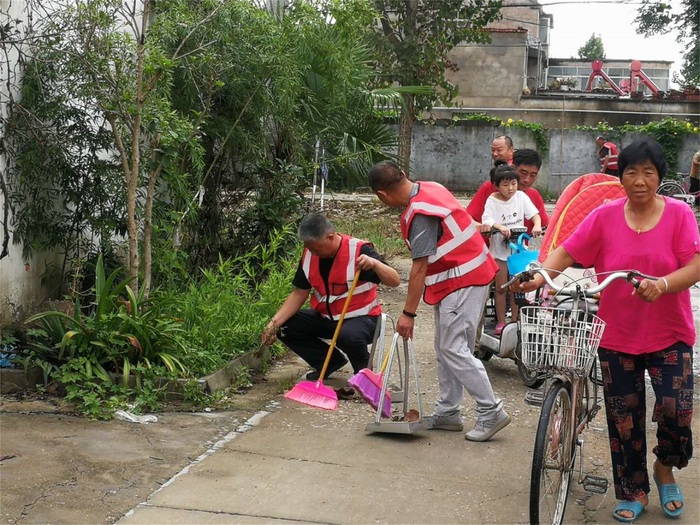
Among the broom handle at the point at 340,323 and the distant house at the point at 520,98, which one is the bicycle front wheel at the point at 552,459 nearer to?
the broom handle at the point at 340,323

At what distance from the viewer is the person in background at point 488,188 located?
8211 millimetres

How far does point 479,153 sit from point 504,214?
1877 centimetres

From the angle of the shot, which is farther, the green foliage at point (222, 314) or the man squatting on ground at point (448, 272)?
the green foliage at point (222, 314)

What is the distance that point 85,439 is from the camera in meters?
5.48

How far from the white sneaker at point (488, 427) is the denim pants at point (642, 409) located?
1145mm

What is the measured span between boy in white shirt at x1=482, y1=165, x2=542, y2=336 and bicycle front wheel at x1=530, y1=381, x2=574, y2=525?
329 centimetres

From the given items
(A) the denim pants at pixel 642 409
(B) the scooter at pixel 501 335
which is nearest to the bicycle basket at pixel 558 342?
(A) the denim pants at pixel 642 409

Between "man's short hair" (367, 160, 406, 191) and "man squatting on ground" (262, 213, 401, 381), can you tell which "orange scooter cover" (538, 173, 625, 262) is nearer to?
"man squatting on ground" (262, 213, 401, 381)

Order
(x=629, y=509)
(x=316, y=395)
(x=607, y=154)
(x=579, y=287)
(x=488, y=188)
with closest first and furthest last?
(x=579, y=287), (x=629, y=509), (x=316, y=395), (x=488, y=188), (x=607, y=154)

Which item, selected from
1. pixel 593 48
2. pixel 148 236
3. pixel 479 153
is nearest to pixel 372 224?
pixel 148 236

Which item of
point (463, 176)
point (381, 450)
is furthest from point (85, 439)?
point (463, 176)

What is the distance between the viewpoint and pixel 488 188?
26.9ft

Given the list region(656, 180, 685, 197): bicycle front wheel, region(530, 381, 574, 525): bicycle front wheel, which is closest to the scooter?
region(530, 381, 574, 525): bicycle front wheel

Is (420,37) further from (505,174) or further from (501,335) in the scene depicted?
(501,335)
